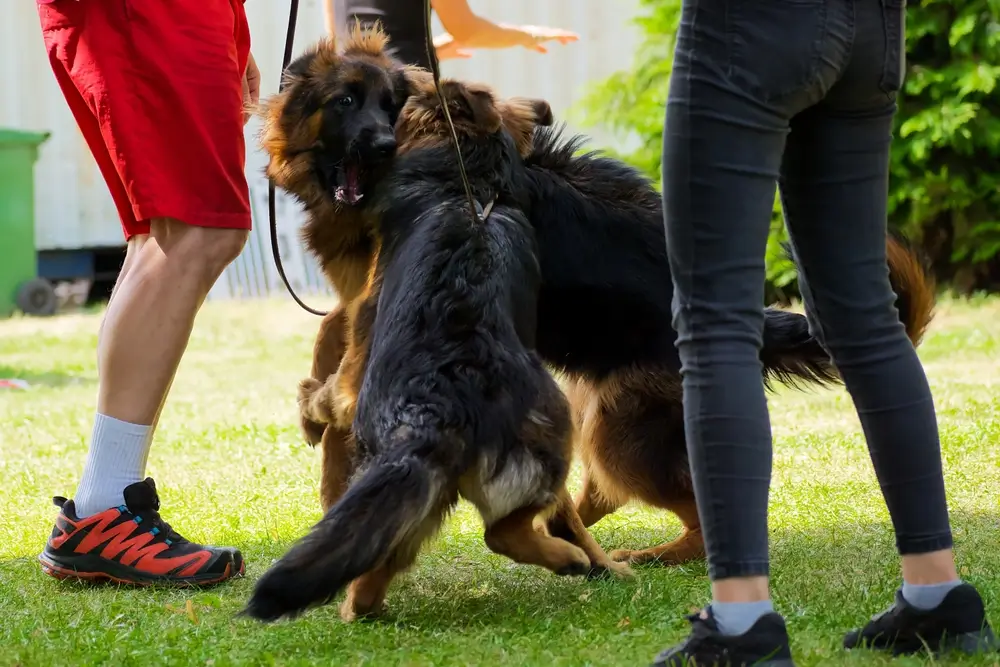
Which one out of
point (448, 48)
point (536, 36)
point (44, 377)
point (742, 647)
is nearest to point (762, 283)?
point (742, 647)

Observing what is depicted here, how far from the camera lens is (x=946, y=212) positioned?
30.9ft

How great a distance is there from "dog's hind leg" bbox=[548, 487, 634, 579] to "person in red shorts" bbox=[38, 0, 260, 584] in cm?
83

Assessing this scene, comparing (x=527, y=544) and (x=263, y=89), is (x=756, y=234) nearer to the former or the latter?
(x=527, y=544)

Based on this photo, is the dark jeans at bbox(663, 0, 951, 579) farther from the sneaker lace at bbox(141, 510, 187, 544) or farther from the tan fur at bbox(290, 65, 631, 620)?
the sneaker lace at bbox(141, 510, 187, 544)

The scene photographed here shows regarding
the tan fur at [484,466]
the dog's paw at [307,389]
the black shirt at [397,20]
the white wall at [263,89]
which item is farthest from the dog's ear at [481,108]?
the white wall at [263,89]

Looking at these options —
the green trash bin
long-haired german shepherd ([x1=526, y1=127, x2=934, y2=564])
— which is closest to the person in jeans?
long-haired german shepherd ([x1=526, y1=127, x2=934, y2=564])

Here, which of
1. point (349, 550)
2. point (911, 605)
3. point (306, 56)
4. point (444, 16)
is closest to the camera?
→ point (911, 605)

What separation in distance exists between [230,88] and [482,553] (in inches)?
55.4

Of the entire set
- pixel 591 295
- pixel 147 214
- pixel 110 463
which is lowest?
pixel 110 463

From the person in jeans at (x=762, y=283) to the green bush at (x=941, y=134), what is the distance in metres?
6.61

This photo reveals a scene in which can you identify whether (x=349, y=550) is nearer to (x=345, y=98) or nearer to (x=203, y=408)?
(x=345, y=98)

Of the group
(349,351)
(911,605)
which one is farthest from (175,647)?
(911,605)

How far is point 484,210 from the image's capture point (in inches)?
113

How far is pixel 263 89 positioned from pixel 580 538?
10.1 meters
